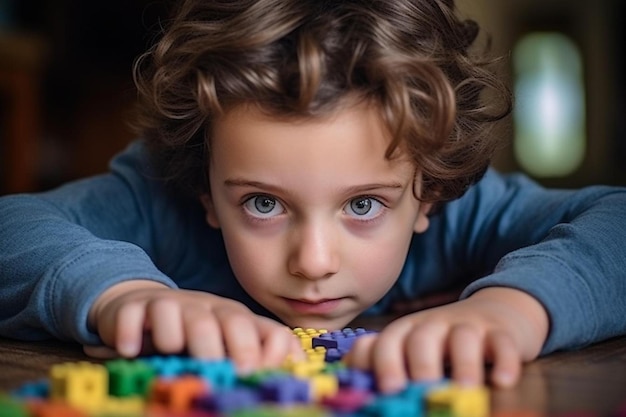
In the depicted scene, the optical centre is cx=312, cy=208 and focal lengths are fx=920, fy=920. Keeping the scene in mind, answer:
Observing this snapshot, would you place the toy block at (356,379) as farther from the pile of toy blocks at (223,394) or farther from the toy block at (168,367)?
the toy block at (168,367)

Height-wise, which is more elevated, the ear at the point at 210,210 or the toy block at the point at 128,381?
the toy block at the point at 128,381

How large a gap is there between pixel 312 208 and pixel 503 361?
28cm

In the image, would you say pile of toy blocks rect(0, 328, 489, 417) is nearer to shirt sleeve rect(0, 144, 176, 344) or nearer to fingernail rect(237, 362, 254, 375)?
fingernail rect(237, 362, 254, 375)

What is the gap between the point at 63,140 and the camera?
3.88 metres

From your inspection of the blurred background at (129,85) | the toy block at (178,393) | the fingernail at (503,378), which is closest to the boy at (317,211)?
the fingernail at (503,378)

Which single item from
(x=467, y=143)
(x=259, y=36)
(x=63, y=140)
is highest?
(x=259, y=36)

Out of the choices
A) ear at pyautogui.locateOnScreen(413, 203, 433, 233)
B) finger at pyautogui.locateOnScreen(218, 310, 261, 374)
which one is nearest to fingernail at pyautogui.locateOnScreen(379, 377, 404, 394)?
finger at pyautogui.locateOnScreen(218, 310, 261, 374)

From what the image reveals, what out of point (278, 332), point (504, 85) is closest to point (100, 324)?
point (278, 332)

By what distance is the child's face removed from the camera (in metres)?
0.87

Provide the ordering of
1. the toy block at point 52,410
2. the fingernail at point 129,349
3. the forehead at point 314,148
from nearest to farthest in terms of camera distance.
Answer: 1. the toy block at point 52,410
2. the fingernail at point 129,349
3. the forehead at point 314,148

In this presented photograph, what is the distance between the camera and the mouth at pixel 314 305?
0.95m

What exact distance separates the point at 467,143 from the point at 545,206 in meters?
0.18

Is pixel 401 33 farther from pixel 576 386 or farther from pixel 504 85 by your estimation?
pixel 576 386

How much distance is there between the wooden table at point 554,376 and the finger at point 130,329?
0.07 metres
